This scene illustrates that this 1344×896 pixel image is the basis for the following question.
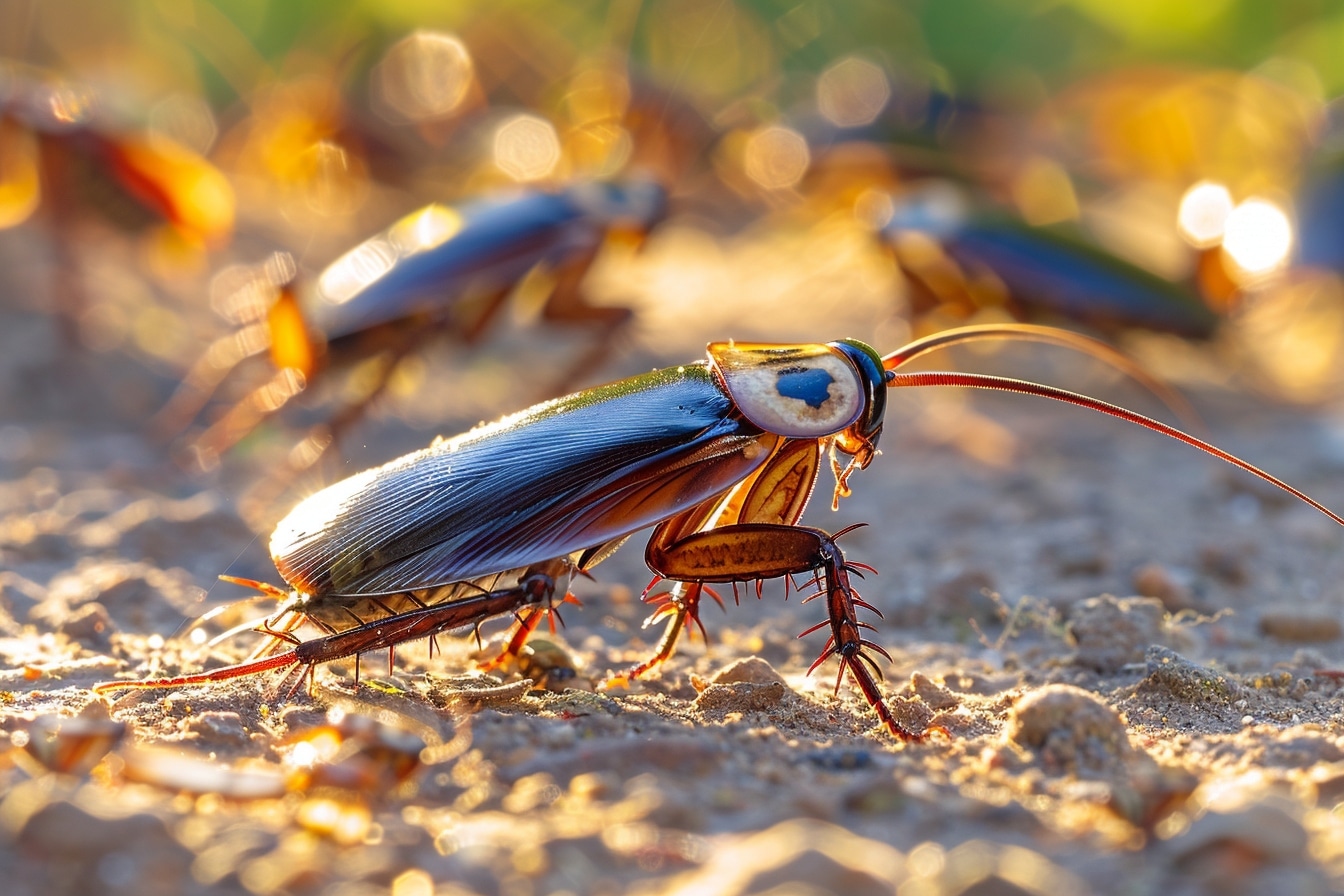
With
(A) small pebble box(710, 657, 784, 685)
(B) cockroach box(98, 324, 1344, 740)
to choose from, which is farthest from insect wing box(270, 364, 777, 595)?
(A) small pebble box(710, 657, 784, 685)

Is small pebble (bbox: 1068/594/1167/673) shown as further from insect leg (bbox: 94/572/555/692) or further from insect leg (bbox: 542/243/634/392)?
insect leg (bbox: 542/243/634/392)

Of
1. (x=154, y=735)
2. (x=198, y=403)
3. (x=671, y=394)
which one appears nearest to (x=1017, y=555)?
(x=671, y=394)

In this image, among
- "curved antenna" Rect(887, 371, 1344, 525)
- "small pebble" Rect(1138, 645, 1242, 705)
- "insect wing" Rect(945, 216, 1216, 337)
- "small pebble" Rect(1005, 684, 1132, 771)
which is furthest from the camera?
"insect wing" Rect(945, 216, 1216, 337)

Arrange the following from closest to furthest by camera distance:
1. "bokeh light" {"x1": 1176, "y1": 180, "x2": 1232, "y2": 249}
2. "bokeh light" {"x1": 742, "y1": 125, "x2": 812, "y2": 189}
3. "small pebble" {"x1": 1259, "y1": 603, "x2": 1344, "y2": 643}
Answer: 1. "small pebble" {"x1": 1259, "y1": 603, "x2": 1344, "y2": 643}
2. "bokeh light" {"x1": 1176, "y1": 180, "x2": 1232, "y2": 249}
3. "bokeh light" {"x1": 742, "y1": 125, "x2": 812, "y2": 189}

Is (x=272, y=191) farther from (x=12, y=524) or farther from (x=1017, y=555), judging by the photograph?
(x=1017, y=555)

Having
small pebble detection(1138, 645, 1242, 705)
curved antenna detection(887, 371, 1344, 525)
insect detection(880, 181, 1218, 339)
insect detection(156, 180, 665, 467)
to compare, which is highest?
insect detection(880, 181, 1218, 339)

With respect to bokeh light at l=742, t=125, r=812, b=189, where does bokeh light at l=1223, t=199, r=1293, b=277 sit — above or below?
below

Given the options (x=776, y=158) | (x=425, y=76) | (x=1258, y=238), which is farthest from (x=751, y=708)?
(x=425, y=76)
